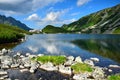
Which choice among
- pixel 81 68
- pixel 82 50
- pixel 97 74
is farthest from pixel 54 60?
pixel 82 50

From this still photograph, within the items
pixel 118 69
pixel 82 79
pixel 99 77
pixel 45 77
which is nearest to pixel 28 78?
pixel 45 77

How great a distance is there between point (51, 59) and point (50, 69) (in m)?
5.95

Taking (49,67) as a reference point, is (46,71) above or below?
below

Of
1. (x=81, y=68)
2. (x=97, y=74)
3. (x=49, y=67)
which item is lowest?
(x=97, y=74)

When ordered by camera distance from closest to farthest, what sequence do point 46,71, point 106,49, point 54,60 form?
point 46,71, point 54,60, point 106,49

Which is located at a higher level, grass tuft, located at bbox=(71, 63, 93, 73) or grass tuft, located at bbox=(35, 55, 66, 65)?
grass tuft, located at bbox=(35, 55, 66, 65)

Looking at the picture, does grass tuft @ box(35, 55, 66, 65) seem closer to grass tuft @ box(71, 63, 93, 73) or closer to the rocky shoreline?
the rocky shoreline

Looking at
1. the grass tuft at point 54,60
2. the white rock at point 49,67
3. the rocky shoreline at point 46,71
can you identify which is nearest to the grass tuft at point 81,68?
the rocky shoreline at point 46,71

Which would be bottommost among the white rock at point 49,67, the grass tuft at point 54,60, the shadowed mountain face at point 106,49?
the shadowed mountain face at point 106,49

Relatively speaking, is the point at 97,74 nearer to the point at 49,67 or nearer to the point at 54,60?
the point at 49,67

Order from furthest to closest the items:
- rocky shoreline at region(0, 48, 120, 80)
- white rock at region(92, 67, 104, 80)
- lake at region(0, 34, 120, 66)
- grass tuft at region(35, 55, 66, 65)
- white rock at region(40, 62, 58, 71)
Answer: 1. lake at region(0, 34, 120, 66)
2. grass tuft at region(35, 55, 66, 65)
3. white rock at region(40, 62, 58, 71)
4. rocky shoreline at region(0, 48, 120, 80)
5. white rock at region(92, 67, 104, 80)

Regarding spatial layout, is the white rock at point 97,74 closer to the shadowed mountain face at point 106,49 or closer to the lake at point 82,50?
the lake at point 82,50

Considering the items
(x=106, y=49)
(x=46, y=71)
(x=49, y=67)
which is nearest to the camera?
(x=46, y=71)

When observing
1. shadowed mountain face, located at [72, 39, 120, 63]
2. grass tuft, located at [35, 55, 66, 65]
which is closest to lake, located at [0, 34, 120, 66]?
shadowed mountain face, located at [72, 39, 120, 63]
